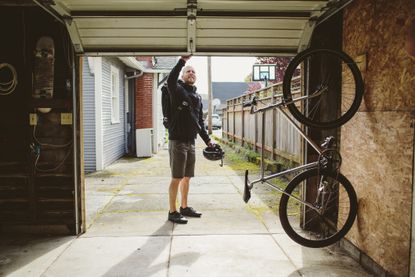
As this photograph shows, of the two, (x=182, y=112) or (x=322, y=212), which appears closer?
(x=322, y=212)

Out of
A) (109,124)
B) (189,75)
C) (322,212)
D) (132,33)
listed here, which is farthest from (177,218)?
(109,124)

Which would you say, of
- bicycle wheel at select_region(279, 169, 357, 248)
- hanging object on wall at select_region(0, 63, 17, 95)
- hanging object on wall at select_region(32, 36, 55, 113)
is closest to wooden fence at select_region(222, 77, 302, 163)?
bicycle wheel at select_region(279, 169, 357, 248)

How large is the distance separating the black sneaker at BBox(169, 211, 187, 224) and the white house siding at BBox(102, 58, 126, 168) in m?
5.95

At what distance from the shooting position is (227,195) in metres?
7.53

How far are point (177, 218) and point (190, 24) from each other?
2.76 m

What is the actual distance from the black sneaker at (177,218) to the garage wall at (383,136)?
232 centimetres

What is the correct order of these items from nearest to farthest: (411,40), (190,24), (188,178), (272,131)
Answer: (411,40) < (190,24) < (188,178) < (272,131)

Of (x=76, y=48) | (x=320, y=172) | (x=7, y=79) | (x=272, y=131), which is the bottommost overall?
(x=320, y=172)

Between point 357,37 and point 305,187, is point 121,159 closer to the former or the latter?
point 305,187

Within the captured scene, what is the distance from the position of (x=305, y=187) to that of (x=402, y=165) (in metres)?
1.86

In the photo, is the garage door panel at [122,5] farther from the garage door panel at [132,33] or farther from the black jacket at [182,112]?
the black jacket at [182,112]

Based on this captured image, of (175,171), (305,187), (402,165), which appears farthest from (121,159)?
(402,165)

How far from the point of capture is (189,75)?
5.44m

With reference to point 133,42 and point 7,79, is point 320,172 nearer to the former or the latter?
point 133,42
